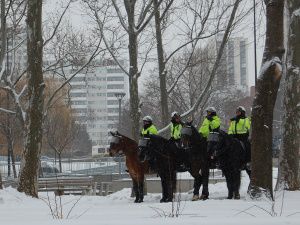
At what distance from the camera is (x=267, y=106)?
1198cm

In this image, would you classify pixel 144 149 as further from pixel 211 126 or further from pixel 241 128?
pixel 241 128

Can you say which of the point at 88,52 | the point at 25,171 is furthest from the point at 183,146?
the point at 88,52

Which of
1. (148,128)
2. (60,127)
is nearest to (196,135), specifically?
(148,128)

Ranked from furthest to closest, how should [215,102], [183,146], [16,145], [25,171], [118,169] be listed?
[16,145], [215,102], [118,169], [25,171], [183,146]

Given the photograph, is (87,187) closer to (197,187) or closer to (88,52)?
(88,52)

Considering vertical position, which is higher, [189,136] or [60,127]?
[60,127]

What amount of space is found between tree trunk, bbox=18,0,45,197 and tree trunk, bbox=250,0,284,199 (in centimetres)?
685

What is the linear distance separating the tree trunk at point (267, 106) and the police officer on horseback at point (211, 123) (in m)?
2.41

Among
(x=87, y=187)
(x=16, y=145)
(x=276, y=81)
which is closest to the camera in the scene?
(x=276, y=81)

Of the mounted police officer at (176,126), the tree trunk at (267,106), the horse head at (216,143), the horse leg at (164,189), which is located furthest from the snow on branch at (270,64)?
the horse leg at (164,189)

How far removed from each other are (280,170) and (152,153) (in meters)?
3.10

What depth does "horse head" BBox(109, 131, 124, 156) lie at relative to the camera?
1544 centimetres

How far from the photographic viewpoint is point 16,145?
52031 mm

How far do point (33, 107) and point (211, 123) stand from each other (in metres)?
5.07
